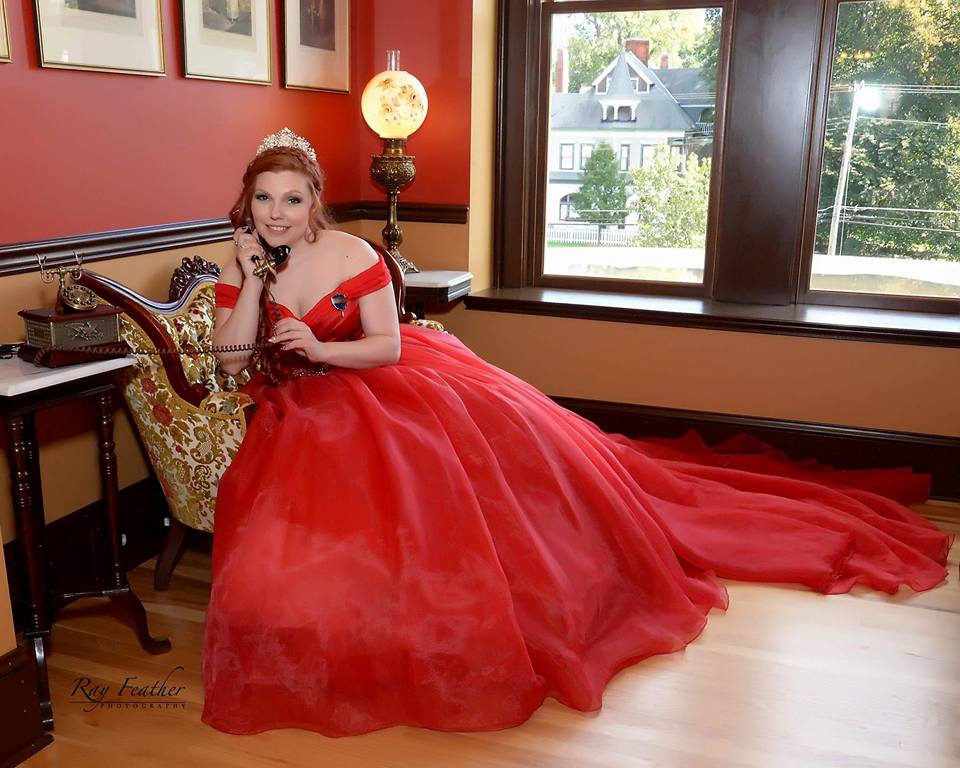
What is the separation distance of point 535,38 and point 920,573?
9.02 ft

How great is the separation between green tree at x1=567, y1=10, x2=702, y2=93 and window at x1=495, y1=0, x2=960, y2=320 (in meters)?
0.02

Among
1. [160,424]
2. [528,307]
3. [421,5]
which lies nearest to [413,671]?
[160,424]

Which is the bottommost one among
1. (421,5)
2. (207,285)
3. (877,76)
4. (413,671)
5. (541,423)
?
(413,671)

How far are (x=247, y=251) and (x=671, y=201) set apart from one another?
87.7 inches

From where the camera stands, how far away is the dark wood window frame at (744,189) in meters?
3.82

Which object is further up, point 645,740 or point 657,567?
point 657,567

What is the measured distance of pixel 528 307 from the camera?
4.18 metres

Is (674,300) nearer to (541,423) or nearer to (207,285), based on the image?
(541,423)

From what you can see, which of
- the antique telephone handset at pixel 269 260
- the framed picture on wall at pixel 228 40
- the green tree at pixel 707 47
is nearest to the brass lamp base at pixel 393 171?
the framed picture on wall at pixel 228 40

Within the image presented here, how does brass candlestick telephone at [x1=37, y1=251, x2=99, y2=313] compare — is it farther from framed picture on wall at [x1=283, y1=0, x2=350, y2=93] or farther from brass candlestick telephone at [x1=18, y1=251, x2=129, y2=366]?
framed picture on wall at [x1=283, y1=0, x2=350, y2=93]

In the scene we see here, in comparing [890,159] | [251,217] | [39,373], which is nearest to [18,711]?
[39,373]

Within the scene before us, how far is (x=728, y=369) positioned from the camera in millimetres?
3959

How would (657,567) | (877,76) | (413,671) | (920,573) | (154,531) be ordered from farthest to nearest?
(877,76), (154,531), (920,573), (657,567), (413,671)

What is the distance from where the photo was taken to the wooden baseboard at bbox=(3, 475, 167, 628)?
2.76 m
